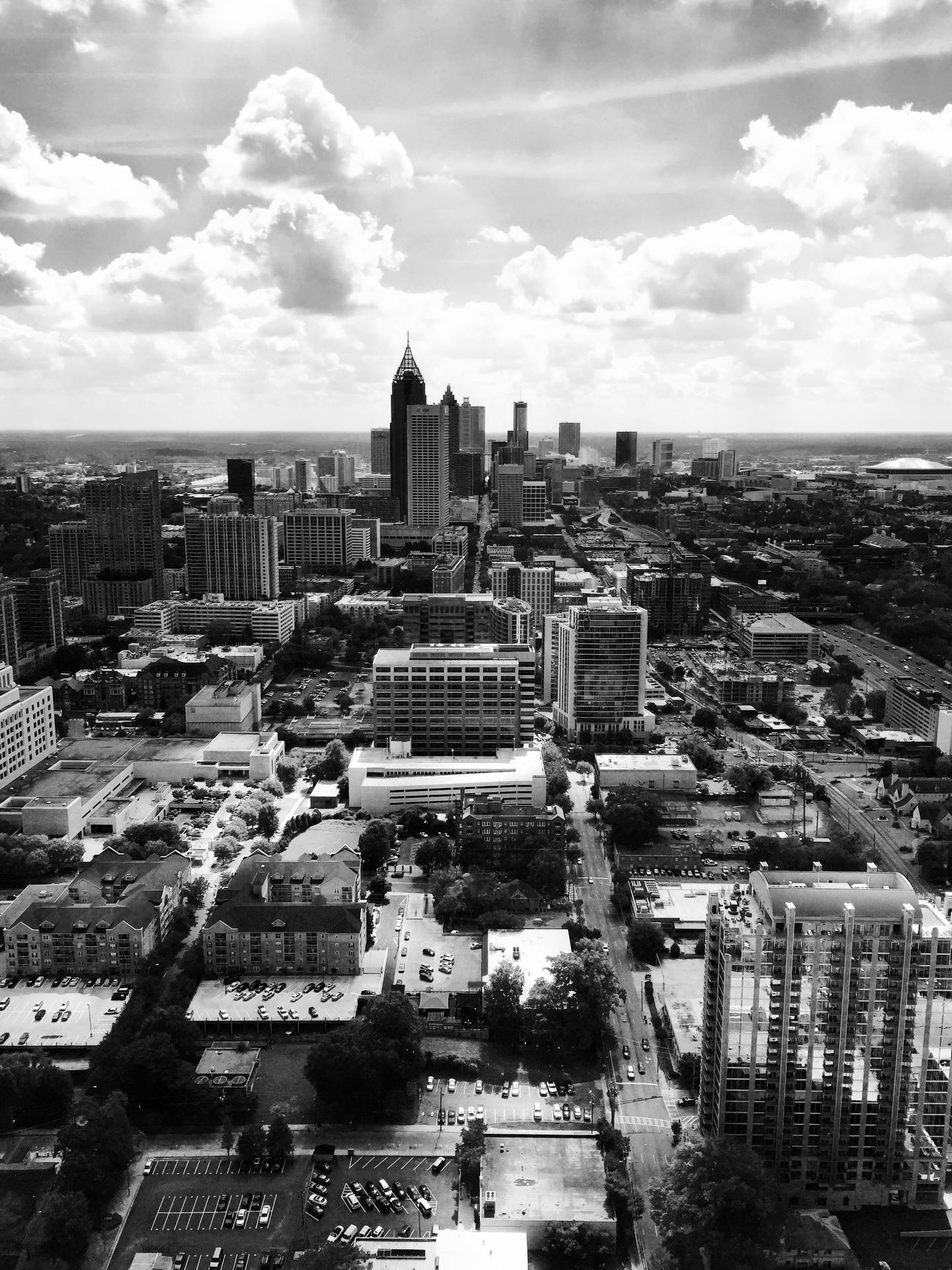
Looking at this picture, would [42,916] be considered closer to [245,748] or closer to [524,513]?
[245,748]

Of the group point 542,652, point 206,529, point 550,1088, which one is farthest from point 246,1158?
point 206,529

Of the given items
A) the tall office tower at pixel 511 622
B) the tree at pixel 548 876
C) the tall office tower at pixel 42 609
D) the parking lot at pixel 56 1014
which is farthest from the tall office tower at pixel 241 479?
the parking lot at pixel 56 1014

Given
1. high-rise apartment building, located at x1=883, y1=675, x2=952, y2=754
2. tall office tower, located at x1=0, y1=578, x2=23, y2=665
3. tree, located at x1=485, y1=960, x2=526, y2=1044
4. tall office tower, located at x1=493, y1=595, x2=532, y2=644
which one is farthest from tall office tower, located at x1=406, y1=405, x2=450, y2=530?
tree, located at x1=485, y1=960, x2=526, y2=1044

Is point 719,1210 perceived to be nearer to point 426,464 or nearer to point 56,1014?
point 56,1014

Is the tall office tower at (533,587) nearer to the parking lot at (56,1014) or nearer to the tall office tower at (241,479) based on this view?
the parking lot at (56,1014)

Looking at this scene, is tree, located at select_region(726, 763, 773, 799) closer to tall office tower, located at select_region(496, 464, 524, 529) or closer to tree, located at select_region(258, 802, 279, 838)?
tree, located at select_region(258, 802, 279, 838)

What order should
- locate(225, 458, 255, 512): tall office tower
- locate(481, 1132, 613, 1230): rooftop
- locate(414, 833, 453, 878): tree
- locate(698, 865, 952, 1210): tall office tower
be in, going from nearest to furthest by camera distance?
locate(698, 865, 952, 1210): tall office tower → locate(481, 1132, 613, 1230): rooftop → locate(414, 833, 453, 878): tree → locate(225, 458, 255, 512): tall office tower
